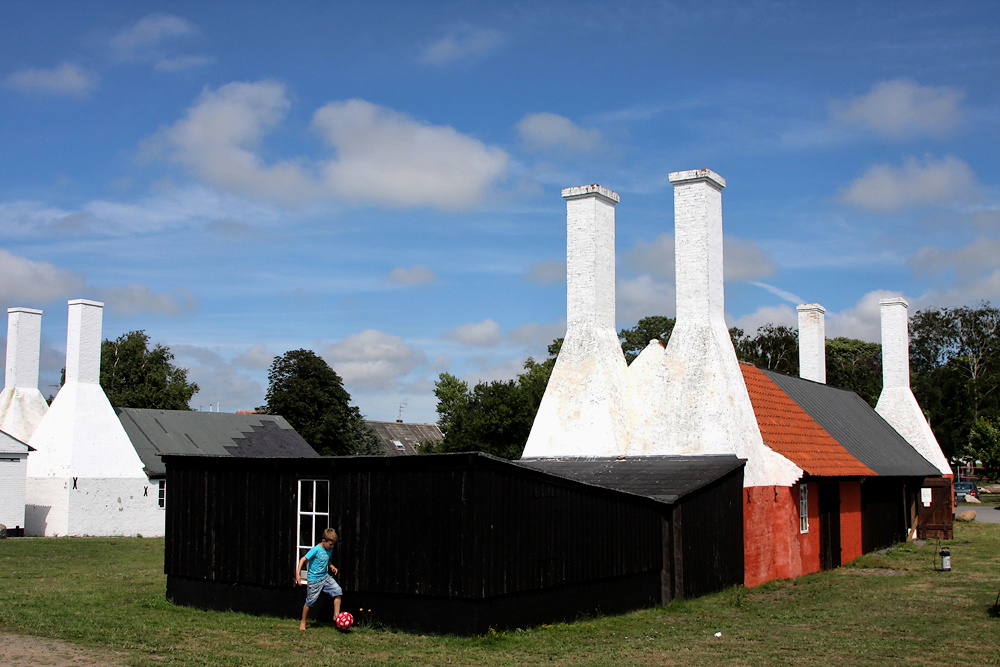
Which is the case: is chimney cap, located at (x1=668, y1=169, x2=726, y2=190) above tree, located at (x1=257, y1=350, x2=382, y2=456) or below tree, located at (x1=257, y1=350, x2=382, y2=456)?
above

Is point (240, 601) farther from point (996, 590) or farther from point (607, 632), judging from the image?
point (996, 590)

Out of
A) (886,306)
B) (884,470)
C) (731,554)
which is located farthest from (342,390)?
(731,554)

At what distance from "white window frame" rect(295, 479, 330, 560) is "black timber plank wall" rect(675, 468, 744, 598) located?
6.15m

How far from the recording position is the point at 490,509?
38.1 ft

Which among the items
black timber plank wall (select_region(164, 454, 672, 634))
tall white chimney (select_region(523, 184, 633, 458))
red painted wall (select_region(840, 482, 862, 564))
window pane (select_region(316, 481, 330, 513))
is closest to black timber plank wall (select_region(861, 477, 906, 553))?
red painted wall (select_region(840, 482, 862, 564))

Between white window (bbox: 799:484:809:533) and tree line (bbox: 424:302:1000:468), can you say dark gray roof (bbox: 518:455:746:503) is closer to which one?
white window (bbox: 799:484:809:533)

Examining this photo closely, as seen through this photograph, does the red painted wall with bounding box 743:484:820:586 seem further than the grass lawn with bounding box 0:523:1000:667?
Yes

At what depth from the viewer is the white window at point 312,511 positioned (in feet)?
42.2

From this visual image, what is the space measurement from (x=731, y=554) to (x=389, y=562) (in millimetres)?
7839

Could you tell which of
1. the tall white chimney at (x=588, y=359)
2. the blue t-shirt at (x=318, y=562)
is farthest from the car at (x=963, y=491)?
the blue t-shirt at (x=318, y=562)

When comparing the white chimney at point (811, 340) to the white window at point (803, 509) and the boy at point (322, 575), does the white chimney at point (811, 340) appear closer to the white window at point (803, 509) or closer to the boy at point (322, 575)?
the white window at point (803, 509)

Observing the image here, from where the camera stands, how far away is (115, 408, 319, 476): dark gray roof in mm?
33688

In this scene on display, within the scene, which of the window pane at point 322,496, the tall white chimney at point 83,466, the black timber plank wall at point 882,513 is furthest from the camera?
the tall white chimney at point 83,466

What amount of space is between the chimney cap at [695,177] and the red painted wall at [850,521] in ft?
27.2
